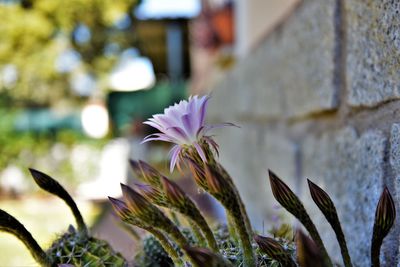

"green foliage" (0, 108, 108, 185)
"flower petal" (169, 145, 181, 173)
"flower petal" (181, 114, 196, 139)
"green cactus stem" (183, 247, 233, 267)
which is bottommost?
"green foliage" (0, 108, 108, 185)

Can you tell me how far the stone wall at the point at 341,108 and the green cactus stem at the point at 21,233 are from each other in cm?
47

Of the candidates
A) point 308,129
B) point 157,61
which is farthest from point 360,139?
point 157,61

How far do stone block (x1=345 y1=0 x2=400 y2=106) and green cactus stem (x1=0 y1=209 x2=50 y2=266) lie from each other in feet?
1.79

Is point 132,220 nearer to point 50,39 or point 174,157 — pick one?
point 174,157

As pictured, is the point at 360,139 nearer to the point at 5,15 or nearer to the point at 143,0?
the point at 5,15

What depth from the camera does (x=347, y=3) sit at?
3.22ft

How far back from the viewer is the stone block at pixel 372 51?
75 cm

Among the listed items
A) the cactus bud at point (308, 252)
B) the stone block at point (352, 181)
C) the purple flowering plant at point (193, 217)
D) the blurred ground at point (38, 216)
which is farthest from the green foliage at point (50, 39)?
the cactus bud at point (308, 252)

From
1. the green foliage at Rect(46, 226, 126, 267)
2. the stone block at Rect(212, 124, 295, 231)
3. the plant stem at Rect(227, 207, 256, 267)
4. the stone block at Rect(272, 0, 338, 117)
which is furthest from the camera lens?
the stone block at Rect(212, 124, 295, 231)

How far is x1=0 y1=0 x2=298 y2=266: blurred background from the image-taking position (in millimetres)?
6621

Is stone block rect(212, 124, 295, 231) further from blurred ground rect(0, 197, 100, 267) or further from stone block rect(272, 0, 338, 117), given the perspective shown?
blurred ground rect(0, 197, 100, 267)

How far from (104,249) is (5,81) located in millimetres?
13131

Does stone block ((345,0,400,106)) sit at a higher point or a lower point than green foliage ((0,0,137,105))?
lower

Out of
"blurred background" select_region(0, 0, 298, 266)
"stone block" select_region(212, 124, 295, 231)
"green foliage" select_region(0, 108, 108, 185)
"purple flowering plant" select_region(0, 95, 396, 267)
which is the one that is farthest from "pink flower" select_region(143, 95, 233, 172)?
"green foliage" select_region(0, 108, 108, 185)
